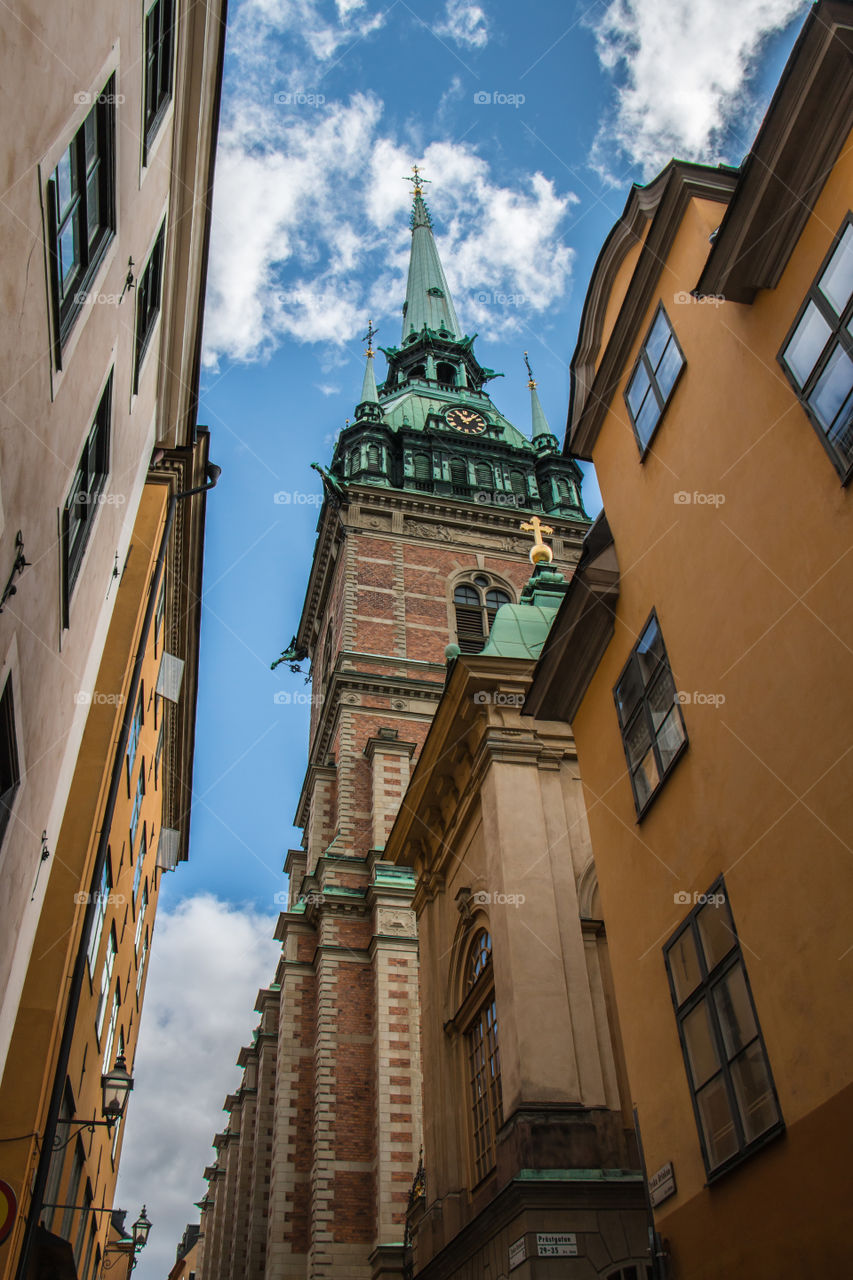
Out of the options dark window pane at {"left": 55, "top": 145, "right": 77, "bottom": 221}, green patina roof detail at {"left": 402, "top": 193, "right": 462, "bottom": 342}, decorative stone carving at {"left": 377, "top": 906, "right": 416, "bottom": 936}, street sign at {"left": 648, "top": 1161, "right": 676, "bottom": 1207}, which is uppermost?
green patina roof detail at {"left": 402, "top": 193, "right": 462, "bottom": 342}

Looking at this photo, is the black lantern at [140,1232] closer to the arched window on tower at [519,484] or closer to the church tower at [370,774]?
the church tower at [370,774]

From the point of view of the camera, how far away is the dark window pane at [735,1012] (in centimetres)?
738

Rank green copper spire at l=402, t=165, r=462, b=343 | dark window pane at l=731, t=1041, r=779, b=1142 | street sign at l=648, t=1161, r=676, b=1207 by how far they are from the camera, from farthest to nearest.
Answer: green copper spire at l=402, t=165, r=462, b=343, street sign at l=648, t=1161, r=676, b=1207, dark window pane at l=731, t=1041, r=779, b=1142

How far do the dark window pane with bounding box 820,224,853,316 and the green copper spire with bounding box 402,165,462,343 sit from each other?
2354 inches

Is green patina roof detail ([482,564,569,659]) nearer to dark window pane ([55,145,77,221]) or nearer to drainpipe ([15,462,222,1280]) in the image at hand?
drainpipe ([15,462,222,1280])

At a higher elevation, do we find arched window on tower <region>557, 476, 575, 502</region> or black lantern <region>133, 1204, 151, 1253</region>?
arched window on tower <region>557, 476, 575, 502</region>

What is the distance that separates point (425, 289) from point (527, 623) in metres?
59.4

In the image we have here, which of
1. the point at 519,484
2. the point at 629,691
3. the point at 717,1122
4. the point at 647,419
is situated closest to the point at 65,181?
the point at 647,419

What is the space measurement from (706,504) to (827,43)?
3437 millimetres

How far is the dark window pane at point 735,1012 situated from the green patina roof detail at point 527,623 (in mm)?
7670

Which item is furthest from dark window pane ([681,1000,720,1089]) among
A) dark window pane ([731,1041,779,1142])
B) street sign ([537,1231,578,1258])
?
street sign ([537,1231,578,1258])

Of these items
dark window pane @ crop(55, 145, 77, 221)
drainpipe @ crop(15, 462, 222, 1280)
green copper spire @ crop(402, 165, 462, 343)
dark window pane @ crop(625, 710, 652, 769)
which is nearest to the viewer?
dark window pane @ crop(55, 145, 77, 221)

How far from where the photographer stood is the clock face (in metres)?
51.3

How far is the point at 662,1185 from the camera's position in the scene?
8422mm
